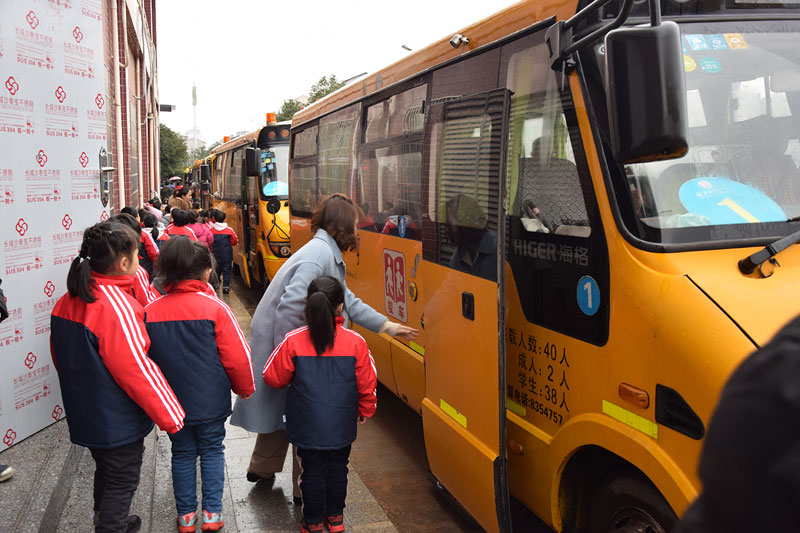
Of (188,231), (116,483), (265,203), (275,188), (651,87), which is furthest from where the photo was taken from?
(275,188)

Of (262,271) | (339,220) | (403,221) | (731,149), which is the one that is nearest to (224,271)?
(262,271)

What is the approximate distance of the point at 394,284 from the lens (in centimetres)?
575

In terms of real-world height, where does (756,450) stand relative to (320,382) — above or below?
above

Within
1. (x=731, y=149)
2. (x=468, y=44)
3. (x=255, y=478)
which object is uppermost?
(x=468, y=44)

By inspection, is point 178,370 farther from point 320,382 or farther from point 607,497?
point 607,497

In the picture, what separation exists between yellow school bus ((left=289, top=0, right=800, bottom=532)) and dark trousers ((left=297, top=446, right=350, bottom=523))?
25.2 inches

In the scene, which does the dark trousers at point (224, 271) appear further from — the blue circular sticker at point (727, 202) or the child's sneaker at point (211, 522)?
the blue circular sticker at point (727, 202)

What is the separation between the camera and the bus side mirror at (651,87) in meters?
2.38

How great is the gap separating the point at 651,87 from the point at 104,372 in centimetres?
266

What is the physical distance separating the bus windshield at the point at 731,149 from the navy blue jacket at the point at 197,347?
214cm

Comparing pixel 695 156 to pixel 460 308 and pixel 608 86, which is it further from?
pixel 460 308

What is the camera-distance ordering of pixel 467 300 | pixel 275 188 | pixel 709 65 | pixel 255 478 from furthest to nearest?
pixel 275 188, pixel 255 478, pixel 467 300, pixel 709 65

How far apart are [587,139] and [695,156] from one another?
43cm

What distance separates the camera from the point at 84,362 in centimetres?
344
